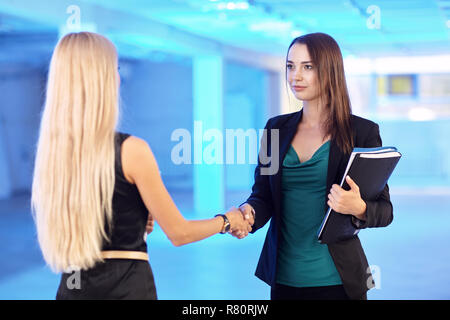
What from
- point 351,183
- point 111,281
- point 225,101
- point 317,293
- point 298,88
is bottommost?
point 317,293

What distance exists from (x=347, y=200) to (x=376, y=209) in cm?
14

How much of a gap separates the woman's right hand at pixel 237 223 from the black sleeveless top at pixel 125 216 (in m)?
0.53

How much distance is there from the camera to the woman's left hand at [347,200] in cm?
191

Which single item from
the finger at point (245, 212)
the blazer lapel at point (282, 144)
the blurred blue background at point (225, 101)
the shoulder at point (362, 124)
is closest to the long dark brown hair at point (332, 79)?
the shoulder at point (362, 124)

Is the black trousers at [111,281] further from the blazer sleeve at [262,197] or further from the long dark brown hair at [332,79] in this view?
the long dark brown hair at [332,79]

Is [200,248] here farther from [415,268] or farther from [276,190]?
[276,190]

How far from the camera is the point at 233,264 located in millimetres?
6656

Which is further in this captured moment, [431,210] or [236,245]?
[431,210]

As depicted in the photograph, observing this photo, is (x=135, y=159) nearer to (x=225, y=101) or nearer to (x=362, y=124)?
(x=362, y=124)

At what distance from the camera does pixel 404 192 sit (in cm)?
1310

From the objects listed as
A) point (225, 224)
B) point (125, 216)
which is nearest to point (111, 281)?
point (125, 216)

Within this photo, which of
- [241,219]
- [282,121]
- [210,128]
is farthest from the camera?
[210,128]

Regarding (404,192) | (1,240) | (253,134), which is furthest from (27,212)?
(404,192)

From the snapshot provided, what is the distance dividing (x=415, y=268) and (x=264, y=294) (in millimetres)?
1941
